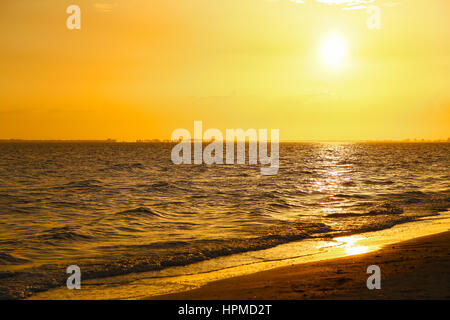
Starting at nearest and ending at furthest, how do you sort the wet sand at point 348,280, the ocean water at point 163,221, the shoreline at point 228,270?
the wet sand at point 348,280
the shoreline at point 228,270
the ocean water at point 163,221

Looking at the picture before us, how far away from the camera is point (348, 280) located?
884 cm

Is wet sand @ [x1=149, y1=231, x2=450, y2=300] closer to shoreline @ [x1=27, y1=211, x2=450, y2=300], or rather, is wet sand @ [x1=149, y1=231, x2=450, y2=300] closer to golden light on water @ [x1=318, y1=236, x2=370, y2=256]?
shoreline @ [x1=27, y1=211, x2=450, y2=300]

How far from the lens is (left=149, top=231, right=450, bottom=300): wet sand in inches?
308

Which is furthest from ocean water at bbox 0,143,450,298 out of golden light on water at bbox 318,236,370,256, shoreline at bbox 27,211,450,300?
golden light on water at bbox 318,236,370,256

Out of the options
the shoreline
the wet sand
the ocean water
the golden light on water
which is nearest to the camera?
the wet sand

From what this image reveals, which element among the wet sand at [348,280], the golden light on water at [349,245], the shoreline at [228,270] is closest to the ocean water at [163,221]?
the shoreline at [228,270]

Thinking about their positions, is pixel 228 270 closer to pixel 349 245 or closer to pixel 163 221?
pixel 349 245

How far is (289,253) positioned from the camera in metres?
13.0

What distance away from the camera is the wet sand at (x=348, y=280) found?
7.83 metres

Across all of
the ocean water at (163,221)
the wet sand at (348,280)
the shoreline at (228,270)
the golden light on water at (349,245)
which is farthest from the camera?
the golden light on water at (349,245)

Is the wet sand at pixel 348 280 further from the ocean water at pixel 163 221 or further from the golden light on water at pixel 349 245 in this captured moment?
the ocean water at pixel 163 221

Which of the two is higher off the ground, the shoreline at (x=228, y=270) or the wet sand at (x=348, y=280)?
the wet sand at (x=348, y=280)

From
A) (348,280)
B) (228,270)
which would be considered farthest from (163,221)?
(348,280)
